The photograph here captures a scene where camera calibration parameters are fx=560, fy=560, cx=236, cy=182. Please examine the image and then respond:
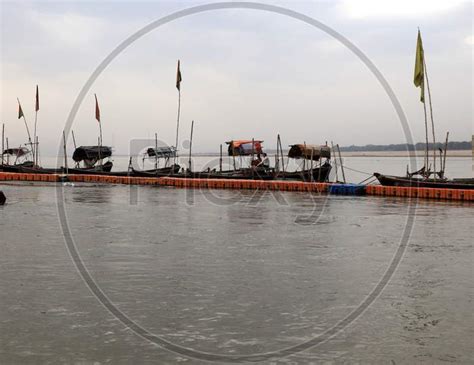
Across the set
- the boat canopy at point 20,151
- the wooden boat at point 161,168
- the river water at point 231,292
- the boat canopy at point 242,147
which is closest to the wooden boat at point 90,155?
the wooden boat at point 161,168

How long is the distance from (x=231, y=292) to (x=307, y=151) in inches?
1580

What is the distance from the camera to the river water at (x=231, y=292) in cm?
678

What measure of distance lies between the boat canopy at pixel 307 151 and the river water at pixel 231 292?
29347mm

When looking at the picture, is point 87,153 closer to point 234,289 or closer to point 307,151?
point 307,151

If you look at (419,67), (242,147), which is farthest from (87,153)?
(419,67)

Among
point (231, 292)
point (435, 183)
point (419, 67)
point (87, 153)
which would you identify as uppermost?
point (419, 67)

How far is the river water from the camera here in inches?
267

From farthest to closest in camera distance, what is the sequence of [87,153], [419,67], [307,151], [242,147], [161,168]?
[87,153]
[161,168]
[242,147]
[307,151]
[419,67]

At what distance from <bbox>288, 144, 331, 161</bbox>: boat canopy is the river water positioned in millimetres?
29347

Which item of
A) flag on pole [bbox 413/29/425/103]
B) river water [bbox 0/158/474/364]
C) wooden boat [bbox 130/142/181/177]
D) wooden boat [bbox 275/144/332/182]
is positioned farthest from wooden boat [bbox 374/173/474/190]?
wooden boat [bbox 130/142/181/177]

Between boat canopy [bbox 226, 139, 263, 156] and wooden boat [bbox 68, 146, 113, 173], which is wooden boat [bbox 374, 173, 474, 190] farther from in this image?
wooden boat [bbox 68, 146, 113, 173]

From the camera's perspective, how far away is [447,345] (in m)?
6.91

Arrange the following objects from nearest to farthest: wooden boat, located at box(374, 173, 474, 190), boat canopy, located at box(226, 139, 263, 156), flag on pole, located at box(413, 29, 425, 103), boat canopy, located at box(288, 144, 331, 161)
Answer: flag on pole, located at box(413, 29, 425, 103) → wooden boat, located at box(374, 173, 474, 190) → boat canopy, located at box(288, 144, 331, 161) → boat canopy, located at box(226, 139, 263, 156)

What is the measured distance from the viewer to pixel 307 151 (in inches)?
1927
